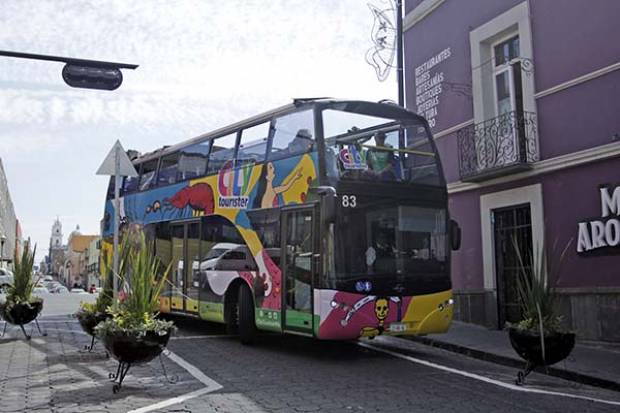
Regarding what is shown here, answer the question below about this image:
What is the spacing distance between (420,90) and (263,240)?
791 centimetres

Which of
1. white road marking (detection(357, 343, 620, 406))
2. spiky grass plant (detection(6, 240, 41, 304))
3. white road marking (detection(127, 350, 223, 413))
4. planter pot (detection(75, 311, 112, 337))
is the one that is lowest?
white road marking (detection(357, 343, 620, 406))

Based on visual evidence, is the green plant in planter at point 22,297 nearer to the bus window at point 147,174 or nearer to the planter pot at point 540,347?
the bus window at point 147,174

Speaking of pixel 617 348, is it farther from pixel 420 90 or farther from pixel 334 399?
pixel 420 90

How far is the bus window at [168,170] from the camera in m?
14.2

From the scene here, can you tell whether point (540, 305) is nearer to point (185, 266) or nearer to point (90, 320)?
point (90, 320)

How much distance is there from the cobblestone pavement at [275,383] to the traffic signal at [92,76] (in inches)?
201

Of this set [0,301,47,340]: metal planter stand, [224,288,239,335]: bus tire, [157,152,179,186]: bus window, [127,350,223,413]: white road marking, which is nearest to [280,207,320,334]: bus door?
[127,350,223,413]: white road marking

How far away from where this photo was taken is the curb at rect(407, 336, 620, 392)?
820cm

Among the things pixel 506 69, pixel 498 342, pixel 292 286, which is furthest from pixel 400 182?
pixel 506 69

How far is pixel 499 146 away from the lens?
13.4 meters

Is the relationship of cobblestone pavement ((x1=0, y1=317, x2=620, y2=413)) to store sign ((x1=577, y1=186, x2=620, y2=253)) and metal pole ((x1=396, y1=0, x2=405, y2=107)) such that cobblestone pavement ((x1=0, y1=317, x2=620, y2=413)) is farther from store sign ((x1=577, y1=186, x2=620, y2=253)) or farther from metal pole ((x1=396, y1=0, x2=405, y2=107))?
metal pole ((x1=396, y1=0, x2=405, y2=107))

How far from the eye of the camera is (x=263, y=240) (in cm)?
1083

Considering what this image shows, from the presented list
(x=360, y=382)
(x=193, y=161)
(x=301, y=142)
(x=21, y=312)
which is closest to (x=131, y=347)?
(x=360, y=382)

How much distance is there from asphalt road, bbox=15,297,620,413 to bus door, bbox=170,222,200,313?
1.57m
